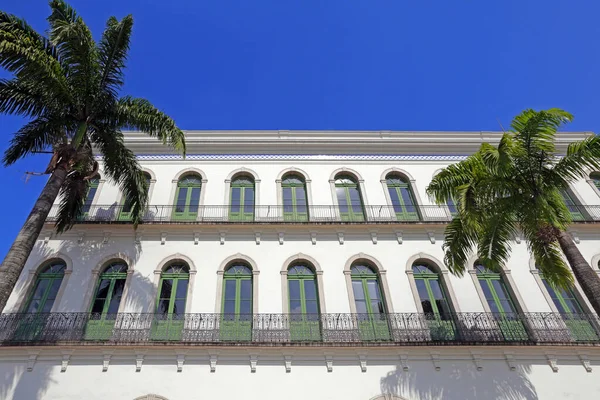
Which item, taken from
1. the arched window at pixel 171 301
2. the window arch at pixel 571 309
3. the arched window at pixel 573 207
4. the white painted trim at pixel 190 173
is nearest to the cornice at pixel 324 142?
the white painted trim at pixel 190 173

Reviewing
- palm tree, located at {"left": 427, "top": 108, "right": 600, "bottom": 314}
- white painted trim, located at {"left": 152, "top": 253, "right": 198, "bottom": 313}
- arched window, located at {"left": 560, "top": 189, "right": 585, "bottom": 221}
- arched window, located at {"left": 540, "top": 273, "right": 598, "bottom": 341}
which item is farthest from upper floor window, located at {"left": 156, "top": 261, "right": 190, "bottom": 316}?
arched window, located at {"left": 560, "top": 189, "right": 585, "bottom": 221}

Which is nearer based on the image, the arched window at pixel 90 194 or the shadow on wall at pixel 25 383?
the shadow on wall at pixel 25 383

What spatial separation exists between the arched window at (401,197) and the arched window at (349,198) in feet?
4.39

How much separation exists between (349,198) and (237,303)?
6.17m

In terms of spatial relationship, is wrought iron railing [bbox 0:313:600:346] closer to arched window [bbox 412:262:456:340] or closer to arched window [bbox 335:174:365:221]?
arched window [bbox 412:262:456:340]

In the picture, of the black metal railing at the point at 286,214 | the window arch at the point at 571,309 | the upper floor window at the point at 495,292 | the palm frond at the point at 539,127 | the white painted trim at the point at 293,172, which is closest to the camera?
the palm frond at the point at 539,127

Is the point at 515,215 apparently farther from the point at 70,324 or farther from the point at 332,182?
the point at 70,324

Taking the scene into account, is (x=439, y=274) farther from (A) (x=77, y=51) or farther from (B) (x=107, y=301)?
(A) (x=77, y=51)

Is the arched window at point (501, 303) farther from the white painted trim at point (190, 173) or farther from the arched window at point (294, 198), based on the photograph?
the white painted trim at point (190, 173)

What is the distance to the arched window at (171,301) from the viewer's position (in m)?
11.4

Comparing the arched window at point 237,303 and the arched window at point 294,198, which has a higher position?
the arched window at point 294,198

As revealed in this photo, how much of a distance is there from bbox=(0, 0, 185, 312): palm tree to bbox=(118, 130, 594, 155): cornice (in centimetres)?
462

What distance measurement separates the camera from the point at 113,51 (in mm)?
11406

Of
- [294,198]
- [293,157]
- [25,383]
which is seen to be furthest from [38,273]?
[293,157]
